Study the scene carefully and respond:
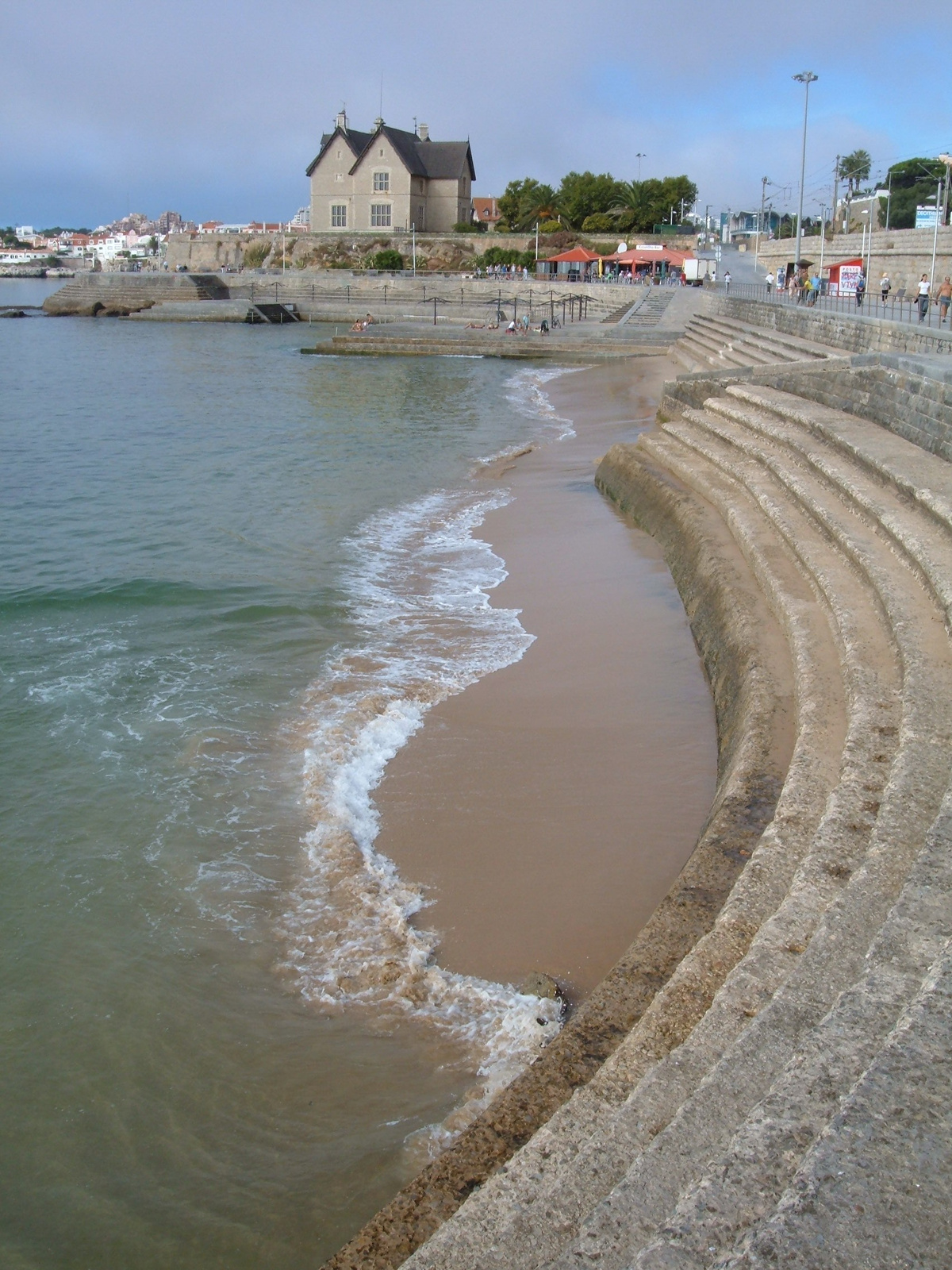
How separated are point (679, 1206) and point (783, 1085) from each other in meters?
0.50

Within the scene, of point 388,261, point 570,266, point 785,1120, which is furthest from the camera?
point 388,261

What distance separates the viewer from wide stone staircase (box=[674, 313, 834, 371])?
66.0ft

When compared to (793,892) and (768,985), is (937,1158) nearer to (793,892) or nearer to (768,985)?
(768,985)

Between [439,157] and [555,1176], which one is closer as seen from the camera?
[555,1176]

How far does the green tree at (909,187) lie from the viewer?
220 feet

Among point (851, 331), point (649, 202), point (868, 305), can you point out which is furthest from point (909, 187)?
point (851, 331)

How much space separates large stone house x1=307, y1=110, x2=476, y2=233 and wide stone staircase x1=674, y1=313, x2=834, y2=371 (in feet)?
147

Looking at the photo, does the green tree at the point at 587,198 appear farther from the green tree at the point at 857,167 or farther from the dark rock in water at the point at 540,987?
the dark rock in water at the point at 540,987

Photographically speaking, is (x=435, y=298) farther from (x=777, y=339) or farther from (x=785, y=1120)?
(x=785, y=1120)

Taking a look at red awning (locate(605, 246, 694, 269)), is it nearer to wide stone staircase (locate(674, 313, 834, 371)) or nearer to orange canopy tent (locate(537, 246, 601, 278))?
orange canopy tent (locate(537, 246, 601, 278))

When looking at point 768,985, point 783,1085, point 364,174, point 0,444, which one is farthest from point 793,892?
point 364,174

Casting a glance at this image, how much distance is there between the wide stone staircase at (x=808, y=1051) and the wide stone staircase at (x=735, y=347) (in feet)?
42.9

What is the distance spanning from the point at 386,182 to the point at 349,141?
391 centimetres

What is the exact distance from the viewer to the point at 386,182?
7650 centimetres
